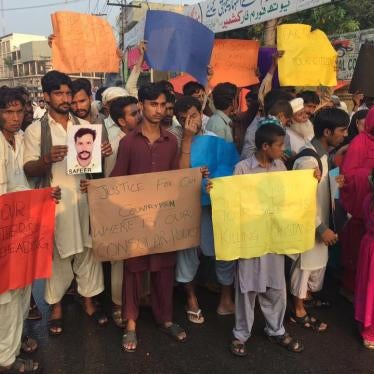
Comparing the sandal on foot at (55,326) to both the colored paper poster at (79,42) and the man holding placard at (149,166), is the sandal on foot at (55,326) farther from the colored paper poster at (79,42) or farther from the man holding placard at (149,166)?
the colored paper poster at (79,42)

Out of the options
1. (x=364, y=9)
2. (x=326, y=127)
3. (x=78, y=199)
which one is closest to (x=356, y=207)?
(x=326, y=127)

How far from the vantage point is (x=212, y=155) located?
3.38 meters

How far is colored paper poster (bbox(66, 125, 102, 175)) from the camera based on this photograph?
2.70 m

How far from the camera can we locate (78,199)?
318cm

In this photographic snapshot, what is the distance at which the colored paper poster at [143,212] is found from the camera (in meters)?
2.89

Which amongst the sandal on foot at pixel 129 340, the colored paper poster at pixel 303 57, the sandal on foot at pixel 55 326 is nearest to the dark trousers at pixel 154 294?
the sandal on foot at pixel 129 340

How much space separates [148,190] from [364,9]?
14.6m

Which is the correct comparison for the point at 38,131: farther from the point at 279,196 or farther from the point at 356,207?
the point at 356,207

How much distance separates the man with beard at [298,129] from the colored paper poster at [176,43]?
4.13 feet

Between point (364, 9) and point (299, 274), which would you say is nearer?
point (299, 274)

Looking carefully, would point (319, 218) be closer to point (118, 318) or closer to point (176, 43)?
point (118, 318)

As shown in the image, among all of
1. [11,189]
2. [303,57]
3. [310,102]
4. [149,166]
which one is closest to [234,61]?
[303,57]

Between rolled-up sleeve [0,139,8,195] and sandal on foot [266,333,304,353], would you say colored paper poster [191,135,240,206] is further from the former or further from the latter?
rolled-up sleeve [0,139,8,195]

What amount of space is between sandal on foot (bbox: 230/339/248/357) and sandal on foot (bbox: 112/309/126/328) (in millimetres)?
897
